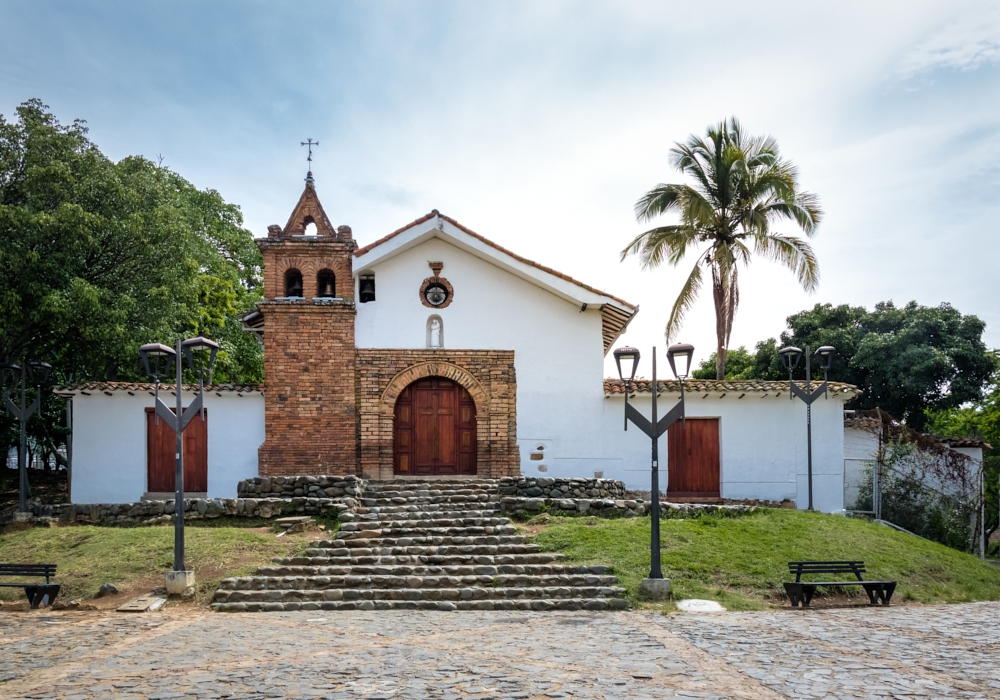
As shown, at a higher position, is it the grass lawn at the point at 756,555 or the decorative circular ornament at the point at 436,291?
the decorative circular ornament at the point at 436,291

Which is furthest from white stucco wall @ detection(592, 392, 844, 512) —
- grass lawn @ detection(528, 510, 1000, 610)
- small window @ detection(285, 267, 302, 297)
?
small window @ detection(285, 267, 302, 297)

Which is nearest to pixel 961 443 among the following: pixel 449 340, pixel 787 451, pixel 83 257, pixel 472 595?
pixel 787 451

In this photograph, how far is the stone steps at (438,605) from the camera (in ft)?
33.9

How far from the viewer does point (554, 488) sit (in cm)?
1497

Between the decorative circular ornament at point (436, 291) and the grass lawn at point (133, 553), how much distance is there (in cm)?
570

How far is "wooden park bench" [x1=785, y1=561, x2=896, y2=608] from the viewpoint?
10438 millimetres

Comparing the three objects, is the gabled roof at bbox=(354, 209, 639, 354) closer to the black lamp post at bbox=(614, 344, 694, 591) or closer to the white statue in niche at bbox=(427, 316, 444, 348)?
the white statue in niche at bbox=(427, 316, 444, 348)

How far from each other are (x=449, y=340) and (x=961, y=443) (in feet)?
40.1

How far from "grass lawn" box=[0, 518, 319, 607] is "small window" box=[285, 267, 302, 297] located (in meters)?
4.91

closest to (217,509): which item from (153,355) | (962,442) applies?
A: (153,355)

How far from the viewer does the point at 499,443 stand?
16.6m

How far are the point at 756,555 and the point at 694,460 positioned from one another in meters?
5.37

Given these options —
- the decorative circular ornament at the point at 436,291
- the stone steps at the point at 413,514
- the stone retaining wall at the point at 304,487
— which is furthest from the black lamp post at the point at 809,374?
the stone retaining wall at the point at 304,487

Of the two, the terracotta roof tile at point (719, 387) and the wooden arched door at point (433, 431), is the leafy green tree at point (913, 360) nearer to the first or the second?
the terracotta roof tile at point (719, 387)
